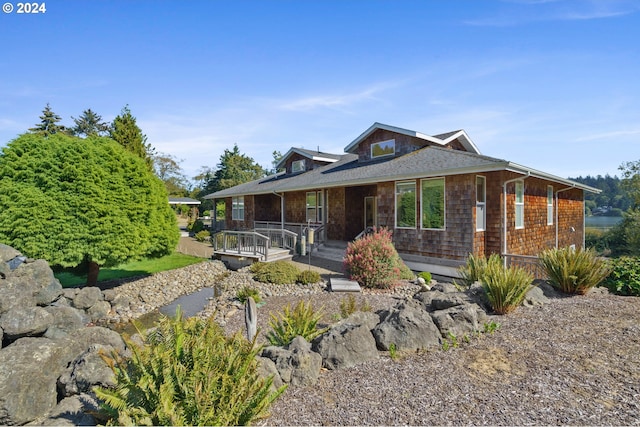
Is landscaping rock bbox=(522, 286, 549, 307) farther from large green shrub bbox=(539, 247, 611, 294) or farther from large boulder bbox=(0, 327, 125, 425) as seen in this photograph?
large boulder bbox=(0, 327, 125, 425)

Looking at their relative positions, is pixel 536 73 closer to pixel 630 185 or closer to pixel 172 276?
pixel 172 276

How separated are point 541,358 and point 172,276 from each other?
1307 cm

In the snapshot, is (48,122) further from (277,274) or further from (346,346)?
(346,346)

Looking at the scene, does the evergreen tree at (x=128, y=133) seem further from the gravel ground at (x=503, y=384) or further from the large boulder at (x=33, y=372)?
the gravel ground at (x=503, y=384)

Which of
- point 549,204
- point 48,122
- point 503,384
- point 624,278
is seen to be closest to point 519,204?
point 549,204

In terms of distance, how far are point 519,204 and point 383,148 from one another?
6.67 meters

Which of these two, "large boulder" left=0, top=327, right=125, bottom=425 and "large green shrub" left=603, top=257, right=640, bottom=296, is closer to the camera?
"large boulder" left=0, top=327, right=125, bottom=425

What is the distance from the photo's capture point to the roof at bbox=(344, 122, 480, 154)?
14641 mm

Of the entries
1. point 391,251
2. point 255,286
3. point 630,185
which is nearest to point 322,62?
point 391,251

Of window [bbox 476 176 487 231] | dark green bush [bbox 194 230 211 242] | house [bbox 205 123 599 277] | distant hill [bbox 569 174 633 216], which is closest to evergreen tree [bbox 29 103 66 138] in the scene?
dark green bush [bbox 194 230 211 242]

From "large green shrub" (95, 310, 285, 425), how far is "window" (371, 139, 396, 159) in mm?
13964

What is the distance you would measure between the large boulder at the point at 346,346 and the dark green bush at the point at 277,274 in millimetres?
6474

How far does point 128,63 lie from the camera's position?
350 inches

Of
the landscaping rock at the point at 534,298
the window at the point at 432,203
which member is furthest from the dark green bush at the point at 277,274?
the landscaping rock at the point at 534,298
